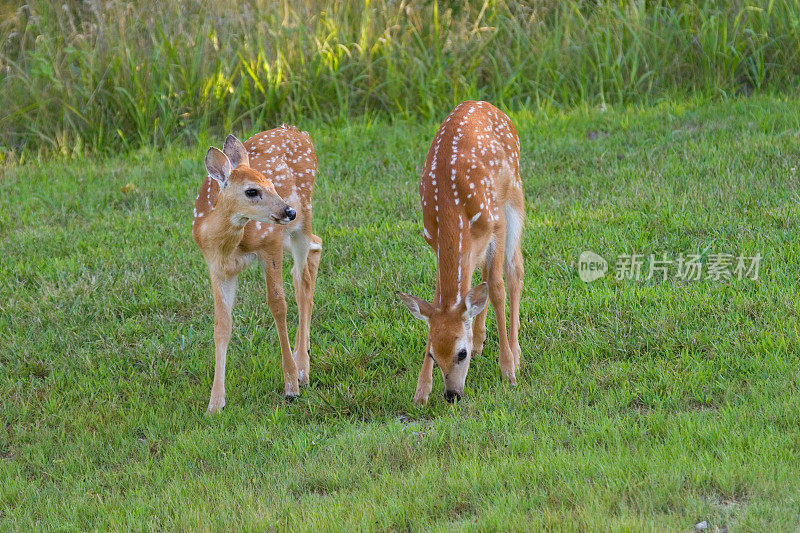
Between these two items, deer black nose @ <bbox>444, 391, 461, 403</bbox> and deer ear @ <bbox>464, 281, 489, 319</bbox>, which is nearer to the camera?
deer ear @ <bbox>464, 281, 489, 319</bbox>

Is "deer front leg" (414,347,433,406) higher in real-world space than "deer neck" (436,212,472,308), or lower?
lower

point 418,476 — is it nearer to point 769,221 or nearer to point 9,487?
point 9,487

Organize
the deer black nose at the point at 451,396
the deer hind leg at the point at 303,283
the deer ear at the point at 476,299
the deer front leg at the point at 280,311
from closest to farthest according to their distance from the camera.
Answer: the deer ear at the point at 476,299 → the deer black nose at the point at 451,396 → the deer front leg at the point at 280,311 → the deer hind leg at the point at 303,283

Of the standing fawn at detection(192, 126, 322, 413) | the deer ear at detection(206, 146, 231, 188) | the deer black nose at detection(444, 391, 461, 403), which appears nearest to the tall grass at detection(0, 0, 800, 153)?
the standing fawn at detection(192, 126, 322, 413)

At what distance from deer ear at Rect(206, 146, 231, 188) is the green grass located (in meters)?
1.32

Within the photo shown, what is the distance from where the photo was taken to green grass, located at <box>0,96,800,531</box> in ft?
15.2

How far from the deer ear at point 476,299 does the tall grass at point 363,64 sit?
5477mm

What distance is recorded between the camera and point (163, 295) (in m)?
7.59

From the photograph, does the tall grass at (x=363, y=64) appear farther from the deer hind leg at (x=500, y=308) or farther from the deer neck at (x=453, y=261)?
the deer neck at (x=453, y=261)

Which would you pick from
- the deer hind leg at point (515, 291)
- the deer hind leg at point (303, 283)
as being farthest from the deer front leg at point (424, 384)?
the deer hind leg at point (303, 283)

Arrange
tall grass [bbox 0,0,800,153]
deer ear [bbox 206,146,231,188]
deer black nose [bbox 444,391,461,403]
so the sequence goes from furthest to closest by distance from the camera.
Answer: tall grass [bbox 0,0,800,153] → deer ear [bbox 206,146,231,188] → deer black nose [bbox 444,391,461,403]

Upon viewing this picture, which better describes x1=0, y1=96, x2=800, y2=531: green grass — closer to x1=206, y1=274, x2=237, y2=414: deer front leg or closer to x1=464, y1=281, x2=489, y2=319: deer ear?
x1=206, y1=274, x2=237, y2=414: deer front leg

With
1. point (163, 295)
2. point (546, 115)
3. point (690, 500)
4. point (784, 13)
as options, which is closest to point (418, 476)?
point (690, 500)

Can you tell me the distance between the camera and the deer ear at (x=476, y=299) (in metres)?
5.59
